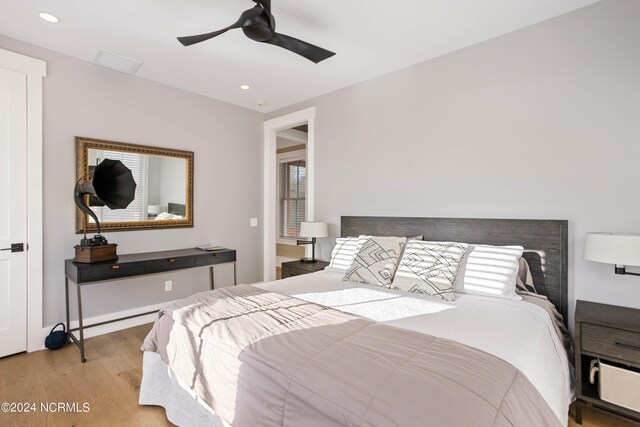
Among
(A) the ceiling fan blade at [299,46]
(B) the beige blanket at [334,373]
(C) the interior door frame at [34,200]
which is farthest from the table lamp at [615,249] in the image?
(C) the interior door frame at [34,200]

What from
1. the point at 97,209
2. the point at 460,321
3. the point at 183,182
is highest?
the point at 183,182

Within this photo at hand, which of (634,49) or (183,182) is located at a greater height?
(634,49)

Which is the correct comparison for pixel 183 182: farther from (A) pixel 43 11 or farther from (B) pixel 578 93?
(B) pixel 578 93

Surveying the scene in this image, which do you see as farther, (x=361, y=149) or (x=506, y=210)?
(x=361, y=149)

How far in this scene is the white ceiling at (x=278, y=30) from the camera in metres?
2.26

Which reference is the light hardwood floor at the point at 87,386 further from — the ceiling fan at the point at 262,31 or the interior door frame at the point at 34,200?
the ceiling fan at the point at 262,31

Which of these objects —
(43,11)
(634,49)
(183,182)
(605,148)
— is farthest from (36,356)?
(634,49)

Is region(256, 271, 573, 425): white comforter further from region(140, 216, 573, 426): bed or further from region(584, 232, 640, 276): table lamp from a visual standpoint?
region(584, 232, 640, 276): table lamp

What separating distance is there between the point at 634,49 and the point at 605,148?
2.15 feet

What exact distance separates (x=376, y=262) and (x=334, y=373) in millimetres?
1494

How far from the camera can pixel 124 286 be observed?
3436 millimetres

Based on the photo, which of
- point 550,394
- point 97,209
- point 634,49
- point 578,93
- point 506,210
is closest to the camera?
point 550,394

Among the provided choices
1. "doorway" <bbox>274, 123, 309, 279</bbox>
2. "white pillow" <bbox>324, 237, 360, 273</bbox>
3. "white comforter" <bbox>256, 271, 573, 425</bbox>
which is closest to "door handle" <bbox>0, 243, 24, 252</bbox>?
"white comforter" <bbox>256, 271, 573, 425</bbox>

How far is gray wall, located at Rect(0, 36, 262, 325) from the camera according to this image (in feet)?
9.71
